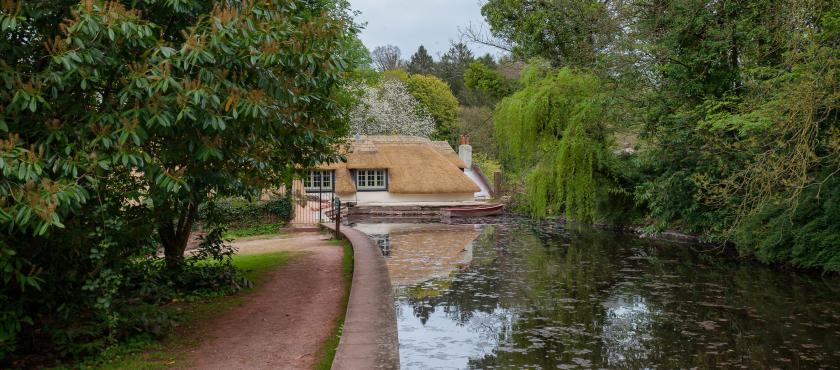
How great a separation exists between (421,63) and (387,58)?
409 cm

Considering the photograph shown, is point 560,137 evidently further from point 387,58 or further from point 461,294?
point 387,58

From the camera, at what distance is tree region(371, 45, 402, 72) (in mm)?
73812

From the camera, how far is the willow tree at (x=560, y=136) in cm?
2025

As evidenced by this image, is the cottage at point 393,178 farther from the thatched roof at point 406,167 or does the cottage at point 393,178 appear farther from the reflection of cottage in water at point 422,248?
the reflection of cottage in water at point 422,248

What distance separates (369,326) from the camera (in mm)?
7191

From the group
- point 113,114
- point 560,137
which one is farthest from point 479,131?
point 113,114

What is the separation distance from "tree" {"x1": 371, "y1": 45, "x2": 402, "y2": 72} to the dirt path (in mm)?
62283

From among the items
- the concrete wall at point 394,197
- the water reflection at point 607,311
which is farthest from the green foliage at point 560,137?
the concrete wall at point 394,197

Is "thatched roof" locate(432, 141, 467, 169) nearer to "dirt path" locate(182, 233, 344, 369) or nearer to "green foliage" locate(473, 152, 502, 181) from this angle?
"green foliage" locate(473, 152, 502, 181)

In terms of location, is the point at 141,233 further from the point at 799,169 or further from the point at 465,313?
the point at 799,169

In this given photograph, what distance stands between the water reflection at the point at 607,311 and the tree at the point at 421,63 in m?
55.4

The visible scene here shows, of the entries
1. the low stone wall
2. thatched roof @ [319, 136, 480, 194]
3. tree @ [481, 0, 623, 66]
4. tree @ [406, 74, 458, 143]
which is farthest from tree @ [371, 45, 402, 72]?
the low stone wall

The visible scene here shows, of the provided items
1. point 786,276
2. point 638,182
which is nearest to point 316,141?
point 786,276

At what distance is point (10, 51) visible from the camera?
603 cm
